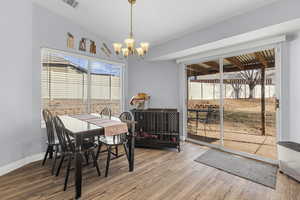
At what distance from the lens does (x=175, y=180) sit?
7.20ft

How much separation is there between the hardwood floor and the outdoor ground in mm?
881

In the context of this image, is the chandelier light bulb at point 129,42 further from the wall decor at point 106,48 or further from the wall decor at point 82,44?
the wall decor at point 106,48

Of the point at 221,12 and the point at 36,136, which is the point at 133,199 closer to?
the point at 36,136

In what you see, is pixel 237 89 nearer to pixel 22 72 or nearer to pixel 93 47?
pixel 93 47

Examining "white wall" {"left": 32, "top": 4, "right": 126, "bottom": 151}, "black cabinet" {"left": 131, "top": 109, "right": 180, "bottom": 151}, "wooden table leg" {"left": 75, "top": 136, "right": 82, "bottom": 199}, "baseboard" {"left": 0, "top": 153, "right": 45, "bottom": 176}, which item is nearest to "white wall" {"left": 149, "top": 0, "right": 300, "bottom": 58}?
"black cabinet" {"left": 131, "top": 109, "right": 180, "bottom": 151}

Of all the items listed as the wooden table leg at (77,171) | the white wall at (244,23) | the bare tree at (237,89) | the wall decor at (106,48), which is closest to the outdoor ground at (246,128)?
the bare tree at (237,89)

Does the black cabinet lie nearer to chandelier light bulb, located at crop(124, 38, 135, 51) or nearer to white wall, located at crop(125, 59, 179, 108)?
white wall, located at crop(125, 59, 179, 108)

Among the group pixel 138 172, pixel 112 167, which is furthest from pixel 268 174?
pixel 112 167

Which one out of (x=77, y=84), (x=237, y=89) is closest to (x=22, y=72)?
(x=77, y=84)

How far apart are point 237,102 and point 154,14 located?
254cm

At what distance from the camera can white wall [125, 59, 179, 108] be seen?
4.20 metres

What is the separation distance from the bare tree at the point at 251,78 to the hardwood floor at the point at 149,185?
1.62 meters

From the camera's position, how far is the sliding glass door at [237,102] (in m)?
2.92

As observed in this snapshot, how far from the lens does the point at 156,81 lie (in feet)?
14.3
